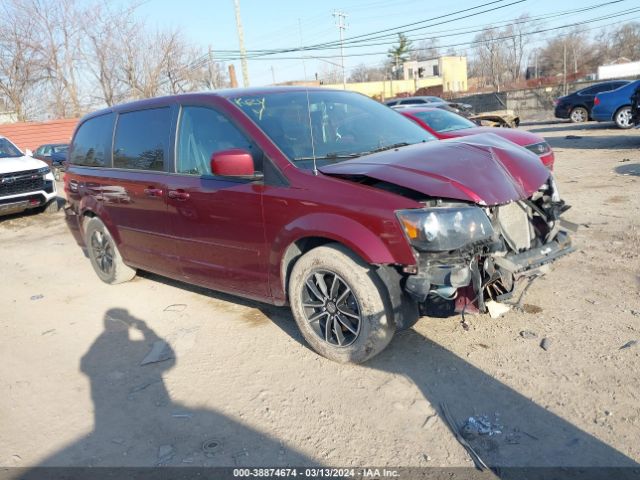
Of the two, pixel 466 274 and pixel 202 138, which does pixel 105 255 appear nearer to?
pixel 202 138

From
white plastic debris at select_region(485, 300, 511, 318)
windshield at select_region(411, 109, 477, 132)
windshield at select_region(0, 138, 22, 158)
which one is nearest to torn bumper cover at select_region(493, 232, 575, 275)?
white plastic debris at select_region(485, 300, 511, 318)

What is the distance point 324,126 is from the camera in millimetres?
3980

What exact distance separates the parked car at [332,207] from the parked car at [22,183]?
687 centimetres

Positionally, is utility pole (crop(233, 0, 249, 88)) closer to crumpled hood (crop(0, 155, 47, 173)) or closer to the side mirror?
crumpled hood (crop(0, 155, 47, 173))

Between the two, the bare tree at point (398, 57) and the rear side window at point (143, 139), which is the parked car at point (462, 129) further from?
the bare tree at point (398, 57)

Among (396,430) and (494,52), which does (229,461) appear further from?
(494,52)

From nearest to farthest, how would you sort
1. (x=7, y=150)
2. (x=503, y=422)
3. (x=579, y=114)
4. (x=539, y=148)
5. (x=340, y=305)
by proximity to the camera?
(x=503, y=422) < (x=340, y=305) < (x=539, y=148) < (x=7, y=150) < (x=579, y=114)

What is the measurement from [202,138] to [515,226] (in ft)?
8.26

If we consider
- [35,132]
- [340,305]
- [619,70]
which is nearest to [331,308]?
[340,305]

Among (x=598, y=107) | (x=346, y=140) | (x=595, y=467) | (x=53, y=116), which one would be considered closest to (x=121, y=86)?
(x=53, y=116)

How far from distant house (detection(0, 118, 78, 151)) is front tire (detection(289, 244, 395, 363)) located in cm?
2878

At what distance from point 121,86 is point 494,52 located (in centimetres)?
5366

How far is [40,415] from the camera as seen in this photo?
327cm

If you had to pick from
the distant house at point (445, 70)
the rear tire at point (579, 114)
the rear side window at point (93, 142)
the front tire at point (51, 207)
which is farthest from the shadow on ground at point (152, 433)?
the distant house at point (445, 70)
